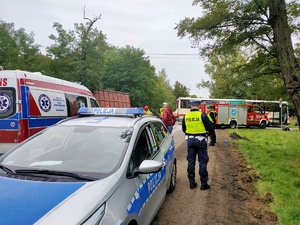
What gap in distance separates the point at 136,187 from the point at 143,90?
36.6 m

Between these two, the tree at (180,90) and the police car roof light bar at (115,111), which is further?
the tree at (180,90)

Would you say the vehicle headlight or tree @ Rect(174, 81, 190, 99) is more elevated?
tree @ Rect(174, 81, 190, 99)

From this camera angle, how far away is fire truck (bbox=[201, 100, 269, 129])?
27094mm

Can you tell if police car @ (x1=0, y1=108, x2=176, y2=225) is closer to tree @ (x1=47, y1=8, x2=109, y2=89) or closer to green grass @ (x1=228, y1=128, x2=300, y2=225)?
green grass @ (x1=228, y1=128, x2=300, y2=225)

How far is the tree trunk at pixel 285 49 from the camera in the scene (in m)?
8.61

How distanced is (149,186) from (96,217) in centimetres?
130

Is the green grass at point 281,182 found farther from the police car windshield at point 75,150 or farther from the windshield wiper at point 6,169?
the windshield wiper at point 6,169

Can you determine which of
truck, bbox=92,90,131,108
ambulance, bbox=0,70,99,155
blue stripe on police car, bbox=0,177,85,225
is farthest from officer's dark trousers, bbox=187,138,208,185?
truck, bbox=92,90,131,108

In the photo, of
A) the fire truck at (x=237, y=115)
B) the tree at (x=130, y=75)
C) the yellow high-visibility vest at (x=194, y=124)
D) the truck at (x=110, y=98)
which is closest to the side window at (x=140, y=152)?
the yellow high-visibility vest at (x=194, y=124)

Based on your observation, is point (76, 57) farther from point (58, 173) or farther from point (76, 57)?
point (58, 173)

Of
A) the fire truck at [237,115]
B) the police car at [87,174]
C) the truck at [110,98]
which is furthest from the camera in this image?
the fire truck at [237,115]

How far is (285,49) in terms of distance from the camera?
8883mm

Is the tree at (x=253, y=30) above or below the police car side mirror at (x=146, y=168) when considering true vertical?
above

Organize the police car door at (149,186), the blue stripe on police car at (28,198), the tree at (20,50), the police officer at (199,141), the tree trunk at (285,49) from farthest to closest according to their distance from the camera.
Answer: the tree at (20,50) → the tree trunk at (285,49) → the police officer at (199,141) → the police car door at (149,186) → the blue stripe on police car at (28,198)
